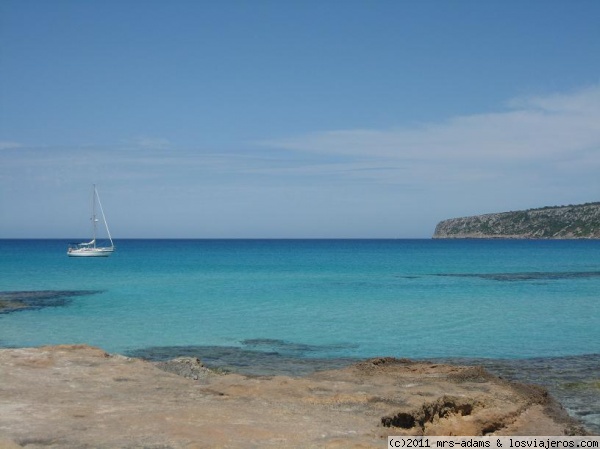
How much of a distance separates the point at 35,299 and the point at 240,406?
28.5 meters

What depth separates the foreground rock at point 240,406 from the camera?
8.11 m

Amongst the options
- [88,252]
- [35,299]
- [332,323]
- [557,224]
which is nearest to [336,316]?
[332,323]

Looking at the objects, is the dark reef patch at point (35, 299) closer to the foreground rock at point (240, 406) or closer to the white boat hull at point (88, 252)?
the foreground rock at point (240, 406)

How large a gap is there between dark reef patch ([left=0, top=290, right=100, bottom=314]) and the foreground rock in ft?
62.5

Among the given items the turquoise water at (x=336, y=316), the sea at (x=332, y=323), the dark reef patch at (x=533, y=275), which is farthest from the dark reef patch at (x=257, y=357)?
the dark reef patch at (x=533, y=275)

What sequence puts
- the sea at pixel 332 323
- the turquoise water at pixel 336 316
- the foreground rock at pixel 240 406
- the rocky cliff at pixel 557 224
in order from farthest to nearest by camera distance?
the rocky cliff at pixel 557 224
the turquoise water at pixel 336 316
the sea at pixel 332 323
the foreground rock at pixel 240 406

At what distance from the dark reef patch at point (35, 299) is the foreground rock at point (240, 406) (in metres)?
19.0

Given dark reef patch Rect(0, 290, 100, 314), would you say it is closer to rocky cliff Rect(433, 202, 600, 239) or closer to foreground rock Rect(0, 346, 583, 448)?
foreground rock Rect(0, 346, 583, 448)

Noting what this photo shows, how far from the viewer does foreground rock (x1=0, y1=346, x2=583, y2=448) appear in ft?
26.6

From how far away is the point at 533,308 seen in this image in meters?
30.6

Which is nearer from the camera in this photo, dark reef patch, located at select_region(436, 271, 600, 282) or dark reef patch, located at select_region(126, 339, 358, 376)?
dark reef patch, located at select_region(126, 339, 358, 376)

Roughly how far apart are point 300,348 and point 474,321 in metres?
9.10

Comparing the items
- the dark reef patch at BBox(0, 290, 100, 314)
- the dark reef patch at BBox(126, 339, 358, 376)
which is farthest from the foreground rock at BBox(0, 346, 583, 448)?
the dark reef patch at BBox(0, 290, 100, 314)

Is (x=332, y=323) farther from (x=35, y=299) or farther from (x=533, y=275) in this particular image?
(x=533, y=275)
